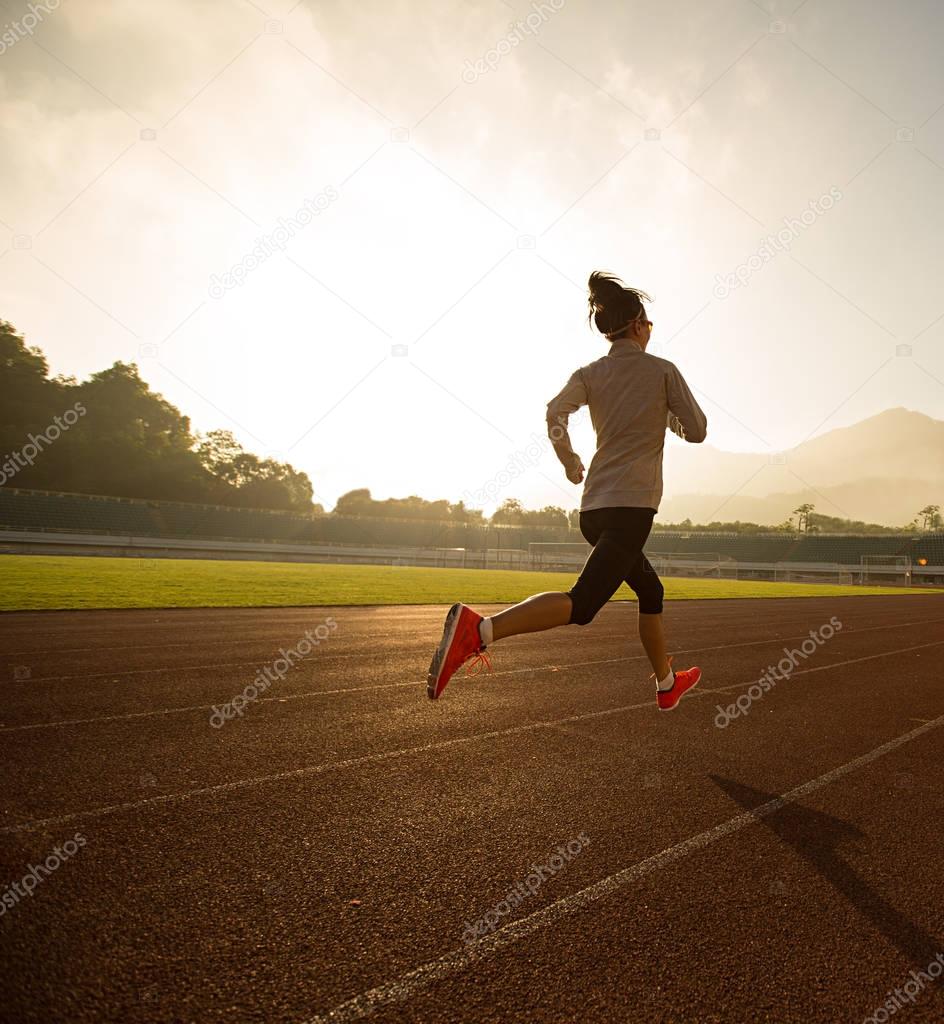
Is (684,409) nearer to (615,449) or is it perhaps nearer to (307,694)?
(615,449)

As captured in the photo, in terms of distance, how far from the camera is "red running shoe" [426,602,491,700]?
11.1 ft

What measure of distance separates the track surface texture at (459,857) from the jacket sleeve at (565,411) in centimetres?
179

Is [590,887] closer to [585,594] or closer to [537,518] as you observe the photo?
[585,594]

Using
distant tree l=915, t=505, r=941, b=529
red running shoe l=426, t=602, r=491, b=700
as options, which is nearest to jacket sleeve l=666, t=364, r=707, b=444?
red running shoe l=426, t=602, r=491, b=700

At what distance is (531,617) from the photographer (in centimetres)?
350

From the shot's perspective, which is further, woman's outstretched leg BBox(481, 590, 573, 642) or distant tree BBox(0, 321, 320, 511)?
distant tree BBox(0, 321, 320, 511)

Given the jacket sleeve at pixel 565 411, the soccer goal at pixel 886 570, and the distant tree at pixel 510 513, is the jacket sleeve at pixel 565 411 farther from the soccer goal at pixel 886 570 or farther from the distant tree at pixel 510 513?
the distant tree at pixel 510 513

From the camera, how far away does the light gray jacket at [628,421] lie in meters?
3.81

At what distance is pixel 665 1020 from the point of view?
5.23 feet

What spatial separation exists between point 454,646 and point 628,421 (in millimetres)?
1673

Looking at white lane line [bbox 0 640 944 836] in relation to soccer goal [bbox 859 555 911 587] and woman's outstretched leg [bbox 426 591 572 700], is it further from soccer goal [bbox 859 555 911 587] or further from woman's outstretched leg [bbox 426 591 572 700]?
soccer goal [bbox 859 555 911 587]

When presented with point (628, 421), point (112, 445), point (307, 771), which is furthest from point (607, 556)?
point (112, 445)

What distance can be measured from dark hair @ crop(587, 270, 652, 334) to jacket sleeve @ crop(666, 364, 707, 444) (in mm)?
456

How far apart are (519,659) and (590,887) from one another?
209 inches
